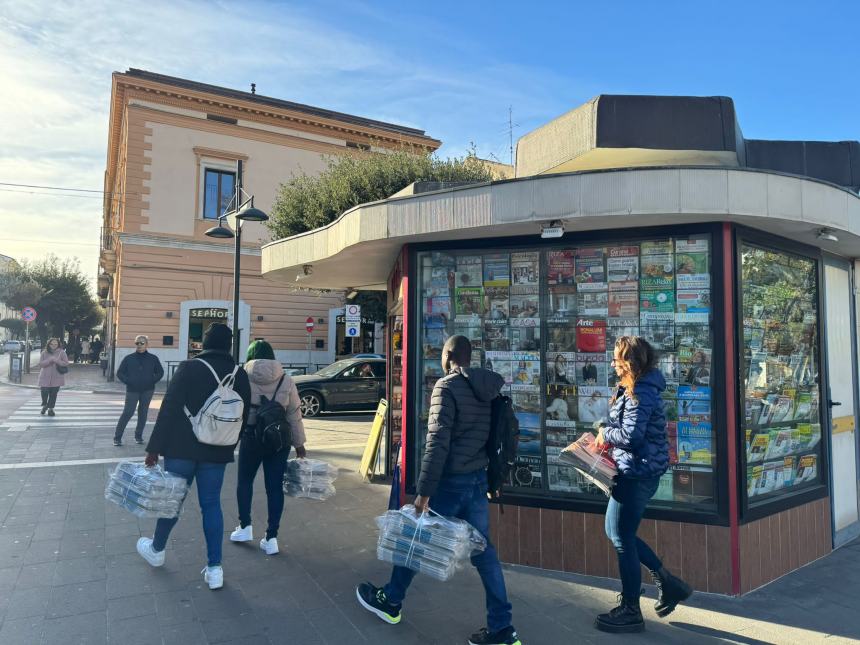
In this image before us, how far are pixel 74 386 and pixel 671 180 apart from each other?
23.5 meters

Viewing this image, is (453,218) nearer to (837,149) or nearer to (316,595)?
(316,595)

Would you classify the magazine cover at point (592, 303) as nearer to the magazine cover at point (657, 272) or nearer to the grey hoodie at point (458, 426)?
the magazine cover at point (657, 272)

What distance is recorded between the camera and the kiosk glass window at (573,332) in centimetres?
428

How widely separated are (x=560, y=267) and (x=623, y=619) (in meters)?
2.51

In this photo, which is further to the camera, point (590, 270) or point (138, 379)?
point (138, 379)

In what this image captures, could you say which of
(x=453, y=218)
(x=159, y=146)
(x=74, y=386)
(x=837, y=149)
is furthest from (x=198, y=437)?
(x=159, y=146)

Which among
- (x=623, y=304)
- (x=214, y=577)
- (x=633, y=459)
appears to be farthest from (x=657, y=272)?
(x=214, y=577)

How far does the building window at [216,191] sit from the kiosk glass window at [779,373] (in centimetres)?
2329

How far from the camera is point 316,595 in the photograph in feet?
12.7

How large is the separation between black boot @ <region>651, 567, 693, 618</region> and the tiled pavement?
0.32 ft

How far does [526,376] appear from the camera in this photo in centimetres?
478

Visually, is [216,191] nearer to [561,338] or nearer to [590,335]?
[561,338]

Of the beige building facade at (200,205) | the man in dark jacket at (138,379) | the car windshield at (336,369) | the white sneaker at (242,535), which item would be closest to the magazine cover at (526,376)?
the white sneaker at (242,535)

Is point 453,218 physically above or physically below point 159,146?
below
